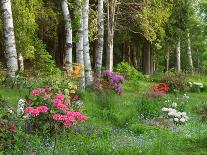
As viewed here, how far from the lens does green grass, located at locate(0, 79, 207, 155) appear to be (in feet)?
26.1

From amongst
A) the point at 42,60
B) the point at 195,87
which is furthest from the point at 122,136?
the point at 42,60

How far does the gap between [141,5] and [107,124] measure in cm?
1662

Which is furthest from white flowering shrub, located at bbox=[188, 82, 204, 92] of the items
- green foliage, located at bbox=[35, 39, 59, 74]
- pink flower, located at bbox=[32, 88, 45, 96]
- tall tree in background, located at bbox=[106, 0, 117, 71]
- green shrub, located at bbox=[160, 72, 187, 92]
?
pink flower, located at bbox=[32, 88, 45, 96]

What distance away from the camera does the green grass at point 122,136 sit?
7.96 metres

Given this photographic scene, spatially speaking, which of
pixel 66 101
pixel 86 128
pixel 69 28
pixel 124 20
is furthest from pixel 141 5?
pixel 66 101

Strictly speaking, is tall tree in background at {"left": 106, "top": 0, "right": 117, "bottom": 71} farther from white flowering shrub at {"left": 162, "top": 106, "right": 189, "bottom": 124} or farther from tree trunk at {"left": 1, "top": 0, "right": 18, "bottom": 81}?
white flowering shrub at {"left": 162, "top": 106, "right": 189, "bottom": 124}

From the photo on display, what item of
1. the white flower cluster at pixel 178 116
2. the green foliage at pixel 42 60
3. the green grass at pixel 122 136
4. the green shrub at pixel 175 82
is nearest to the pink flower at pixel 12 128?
the green grass at pixel 122 136

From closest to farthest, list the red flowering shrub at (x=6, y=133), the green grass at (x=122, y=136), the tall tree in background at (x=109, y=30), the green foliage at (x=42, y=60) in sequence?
the red flowering shrub at (x=6, y=133), the green grass at (x=122, y=136), the green foliage at (x=42, y=60), the tall tree in background at (x=109, y=30)

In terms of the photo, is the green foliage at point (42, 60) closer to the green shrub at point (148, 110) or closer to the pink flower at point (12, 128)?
the green shrub at point (148, 110)

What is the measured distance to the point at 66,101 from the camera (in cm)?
815

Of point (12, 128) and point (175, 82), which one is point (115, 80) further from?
point (12, 128)

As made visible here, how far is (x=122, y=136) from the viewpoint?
9.42m

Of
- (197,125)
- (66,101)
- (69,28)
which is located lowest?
(197,125)

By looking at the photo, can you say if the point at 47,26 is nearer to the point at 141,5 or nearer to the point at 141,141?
the point at 141,5
